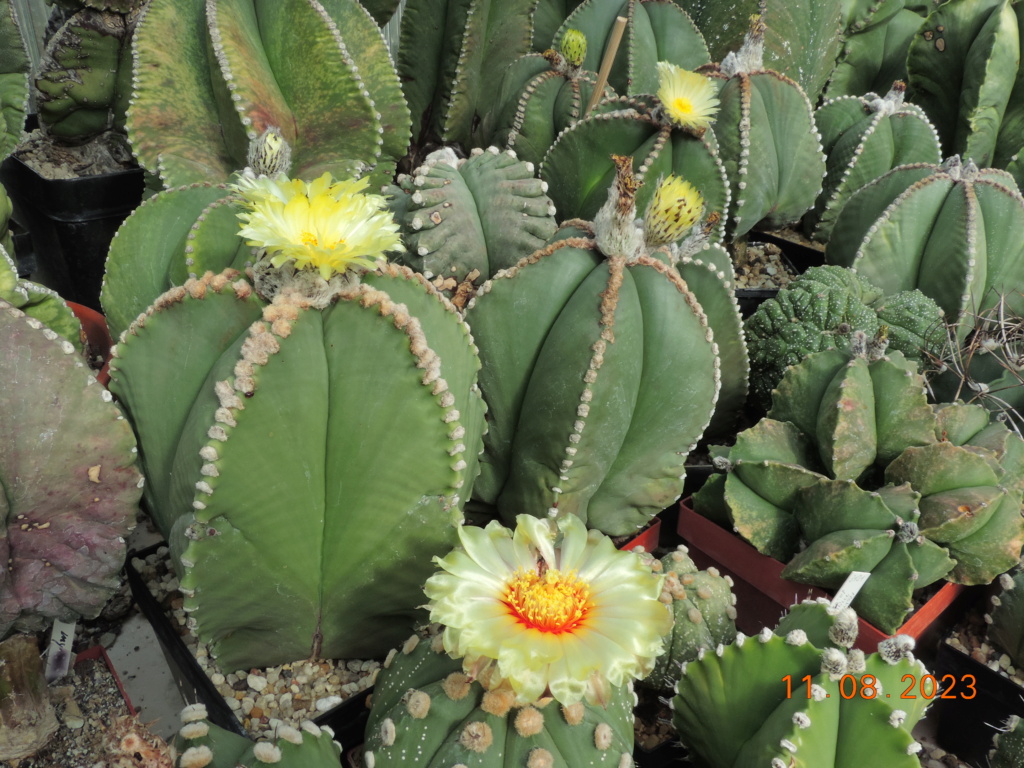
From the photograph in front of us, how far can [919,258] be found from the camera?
1632mm

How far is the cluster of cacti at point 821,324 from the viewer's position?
4.55 feet

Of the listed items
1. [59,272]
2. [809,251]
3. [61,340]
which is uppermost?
[61,340]

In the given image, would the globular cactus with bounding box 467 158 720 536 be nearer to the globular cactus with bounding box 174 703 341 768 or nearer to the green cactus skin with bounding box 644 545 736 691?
the green cactus skin with bounding box 644 545 736 691

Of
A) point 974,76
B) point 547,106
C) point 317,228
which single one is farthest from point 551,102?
point 974,76

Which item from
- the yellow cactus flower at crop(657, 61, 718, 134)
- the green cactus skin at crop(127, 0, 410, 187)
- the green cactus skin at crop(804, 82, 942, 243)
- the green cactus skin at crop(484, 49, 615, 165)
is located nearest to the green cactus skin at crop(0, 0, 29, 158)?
the green cactus skin at crop(127, 0, 410, 187)

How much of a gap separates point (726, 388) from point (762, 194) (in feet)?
1.83

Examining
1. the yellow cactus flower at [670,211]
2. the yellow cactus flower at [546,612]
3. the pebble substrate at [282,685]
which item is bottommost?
the pebble substrate at [282,685]

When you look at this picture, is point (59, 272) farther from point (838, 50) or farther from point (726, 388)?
point (838, 50)

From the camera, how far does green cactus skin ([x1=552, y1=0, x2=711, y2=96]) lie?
73.9 inches

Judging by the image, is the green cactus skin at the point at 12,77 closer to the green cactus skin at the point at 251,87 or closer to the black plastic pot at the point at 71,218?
the black plastic pot at the point at 71,218

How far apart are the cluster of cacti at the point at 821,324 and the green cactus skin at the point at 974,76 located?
906 millimetres

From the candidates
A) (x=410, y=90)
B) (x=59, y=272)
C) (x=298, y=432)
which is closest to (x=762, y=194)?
(x=410, y=90)

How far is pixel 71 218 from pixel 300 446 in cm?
114
